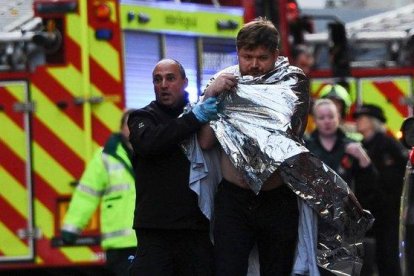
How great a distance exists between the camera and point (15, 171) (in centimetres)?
1090

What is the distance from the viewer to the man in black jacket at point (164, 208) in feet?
22.6

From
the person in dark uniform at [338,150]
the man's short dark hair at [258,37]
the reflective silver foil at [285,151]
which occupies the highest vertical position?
the man's short dark hair at [258,37]

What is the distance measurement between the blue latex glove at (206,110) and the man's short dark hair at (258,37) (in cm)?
26

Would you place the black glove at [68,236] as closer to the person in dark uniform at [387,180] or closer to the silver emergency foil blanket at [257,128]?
the person in dark uniform at [387,180]

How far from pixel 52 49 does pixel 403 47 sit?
4.08 m

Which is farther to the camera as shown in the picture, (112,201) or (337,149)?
(337,149)

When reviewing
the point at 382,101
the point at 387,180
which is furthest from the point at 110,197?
the point at 382,101

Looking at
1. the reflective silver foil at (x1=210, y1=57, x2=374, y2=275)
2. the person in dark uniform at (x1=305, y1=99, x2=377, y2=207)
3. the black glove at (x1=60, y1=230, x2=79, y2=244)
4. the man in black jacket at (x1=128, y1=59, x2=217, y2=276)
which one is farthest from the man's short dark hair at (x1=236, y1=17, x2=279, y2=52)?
the black glove at (x1=60, y1=230, x2=79, y2=244)

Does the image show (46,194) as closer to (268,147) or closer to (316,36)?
(316,36)

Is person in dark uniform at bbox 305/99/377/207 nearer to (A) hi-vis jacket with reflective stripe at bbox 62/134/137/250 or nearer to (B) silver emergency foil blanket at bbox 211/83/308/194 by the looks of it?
(A) hi-vis jacket with reflective stripe at bbox 62/134/137/250

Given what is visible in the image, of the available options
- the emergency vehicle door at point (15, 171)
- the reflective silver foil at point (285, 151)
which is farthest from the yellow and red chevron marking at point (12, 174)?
the reflective silver foil at point (285, 151)

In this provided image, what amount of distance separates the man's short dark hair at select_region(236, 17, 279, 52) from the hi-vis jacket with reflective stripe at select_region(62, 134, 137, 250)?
2.80 meters

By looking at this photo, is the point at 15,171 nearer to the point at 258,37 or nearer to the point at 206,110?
the point at 206,110

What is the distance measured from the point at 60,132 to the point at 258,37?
443cm
